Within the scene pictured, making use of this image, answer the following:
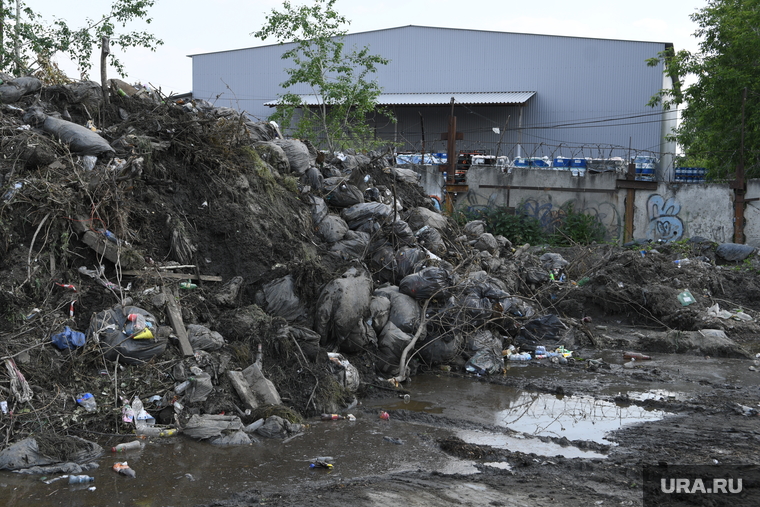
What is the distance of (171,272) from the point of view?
562cm

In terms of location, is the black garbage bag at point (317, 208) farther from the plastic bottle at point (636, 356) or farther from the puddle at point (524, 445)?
the plastic bottle at point (636, 356)

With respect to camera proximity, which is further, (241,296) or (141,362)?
(241,296)

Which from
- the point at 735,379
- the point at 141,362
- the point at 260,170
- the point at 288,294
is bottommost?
the point at 735,379

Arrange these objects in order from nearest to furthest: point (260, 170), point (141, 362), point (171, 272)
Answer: point (141, 362) → point (171, 272) → point (260, 170)

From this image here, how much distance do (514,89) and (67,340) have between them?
24155 millimetres

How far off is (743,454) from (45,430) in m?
4.33

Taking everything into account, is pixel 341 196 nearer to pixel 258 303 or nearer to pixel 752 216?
pixel 258 303

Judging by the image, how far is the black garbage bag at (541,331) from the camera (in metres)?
7.31

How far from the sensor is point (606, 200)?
1502 cm

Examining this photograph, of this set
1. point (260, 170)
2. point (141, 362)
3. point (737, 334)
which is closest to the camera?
point (141, 362)

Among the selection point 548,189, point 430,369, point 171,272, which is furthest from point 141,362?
point 548,189

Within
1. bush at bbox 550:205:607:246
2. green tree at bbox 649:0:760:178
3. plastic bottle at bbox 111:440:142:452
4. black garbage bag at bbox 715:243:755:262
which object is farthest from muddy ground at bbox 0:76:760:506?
green tree at bbox 649:0:760:178

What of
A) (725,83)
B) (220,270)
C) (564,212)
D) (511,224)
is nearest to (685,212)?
(564,212)

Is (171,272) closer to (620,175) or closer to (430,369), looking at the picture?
(430,369)
